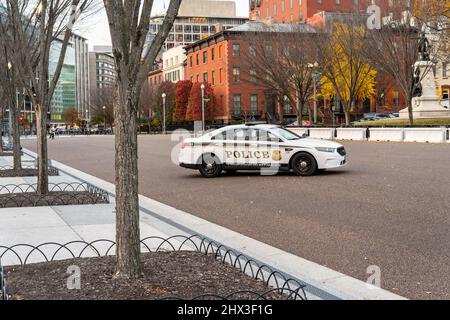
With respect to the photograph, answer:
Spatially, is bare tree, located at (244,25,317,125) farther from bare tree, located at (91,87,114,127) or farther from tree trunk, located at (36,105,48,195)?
bare tree, located at (91,87,114,127)

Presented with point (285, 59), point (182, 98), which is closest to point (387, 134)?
point (285, 59)

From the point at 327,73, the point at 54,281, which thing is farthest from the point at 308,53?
the point at 54,281

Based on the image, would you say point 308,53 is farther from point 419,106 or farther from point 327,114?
point 327,114

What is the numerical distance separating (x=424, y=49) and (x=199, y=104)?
145 ft

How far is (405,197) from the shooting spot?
37.3 ft

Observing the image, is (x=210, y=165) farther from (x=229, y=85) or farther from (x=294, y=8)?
(x=294, y=8)

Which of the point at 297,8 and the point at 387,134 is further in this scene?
the point at 297,8

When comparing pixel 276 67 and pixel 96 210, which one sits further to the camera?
pixel 276 67

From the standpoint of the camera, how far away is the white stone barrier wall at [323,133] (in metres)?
40.2

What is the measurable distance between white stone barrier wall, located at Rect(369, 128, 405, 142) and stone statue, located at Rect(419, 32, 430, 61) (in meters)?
6.32

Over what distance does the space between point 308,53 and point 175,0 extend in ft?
135

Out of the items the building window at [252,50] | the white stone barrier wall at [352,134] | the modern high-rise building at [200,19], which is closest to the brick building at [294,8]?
the building window at [252,50]

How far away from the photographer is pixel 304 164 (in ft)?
52.2
